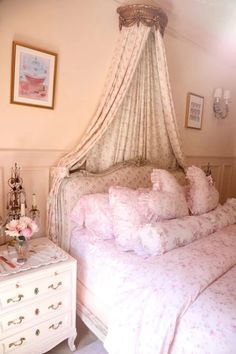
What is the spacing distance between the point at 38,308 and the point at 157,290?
81 centimetres

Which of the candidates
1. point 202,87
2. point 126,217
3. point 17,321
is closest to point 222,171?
point 202,87

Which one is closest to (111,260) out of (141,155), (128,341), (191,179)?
(128,341)

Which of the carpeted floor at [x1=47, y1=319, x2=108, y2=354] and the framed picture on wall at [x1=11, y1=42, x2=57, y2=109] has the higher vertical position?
the framed picture on wall at [x1=11, y1=42, x2=57, y2=109]

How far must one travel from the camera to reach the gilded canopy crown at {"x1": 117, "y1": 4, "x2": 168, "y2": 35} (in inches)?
88.6

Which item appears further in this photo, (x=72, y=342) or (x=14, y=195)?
(x=14, y=195)

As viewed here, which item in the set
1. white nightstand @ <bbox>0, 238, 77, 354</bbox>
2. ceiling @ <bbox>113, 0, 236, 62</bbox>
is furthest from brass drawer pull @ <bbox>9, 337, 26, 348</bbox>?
ceiling @ <bbox>113, 0, 236, 62</bbox>

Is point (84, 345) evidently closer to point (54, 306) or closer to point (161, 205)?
point (54, 306)

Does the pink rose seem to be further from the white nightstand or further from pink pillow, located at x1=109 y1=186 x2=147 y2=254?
pink pillow, located at x1=109 y1=186 x2=147 y2=254

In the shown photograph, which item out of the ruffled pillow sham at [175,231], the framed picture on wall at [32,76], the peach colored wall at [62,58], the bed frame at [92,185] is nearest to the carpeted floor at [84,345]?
the bed frame at [92,185]

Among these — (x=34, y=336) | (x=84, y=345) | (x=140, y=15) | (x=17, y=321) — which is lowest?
(x=84, y=345)

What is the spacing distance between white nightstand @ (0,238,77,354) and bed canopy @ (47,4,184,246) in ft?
1.74

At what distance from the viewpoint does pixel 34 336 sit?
1.65 m

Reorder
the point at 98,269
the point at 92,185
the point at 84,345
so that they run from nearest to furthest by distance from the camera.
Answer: the point at 98,269
the point at 84,345
the point at 92,185

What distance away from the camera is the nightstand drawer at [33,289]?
4.91 ft
